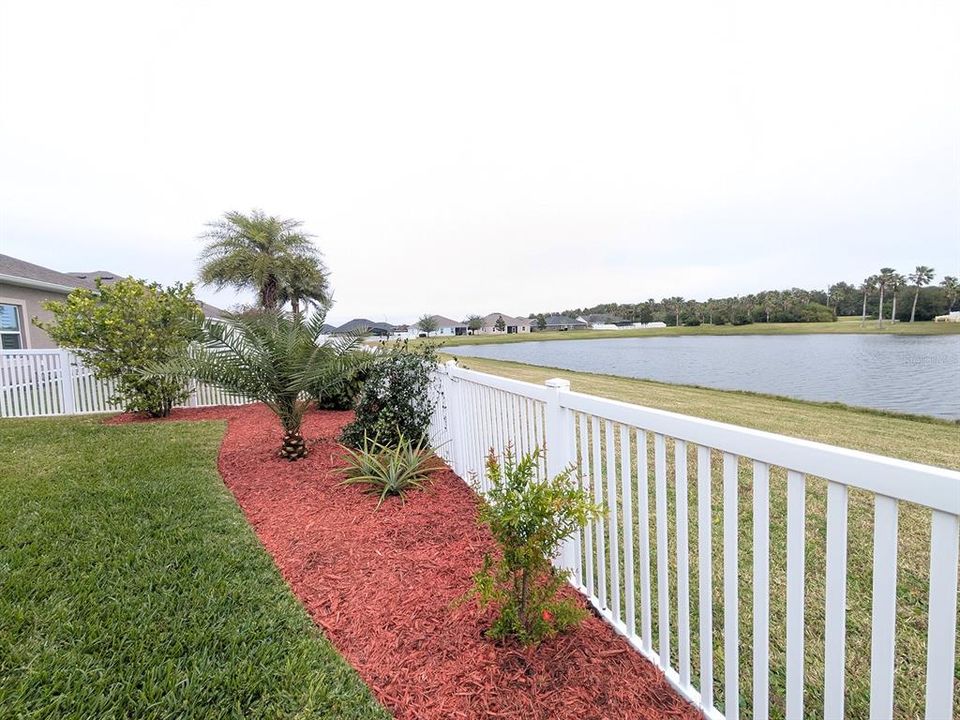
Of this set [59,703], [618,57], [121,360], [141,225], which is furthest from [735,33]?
[141,225]

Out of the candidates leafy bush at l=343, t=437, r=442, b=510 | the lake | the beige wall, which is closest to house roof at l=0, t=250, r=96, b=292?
the beige wall

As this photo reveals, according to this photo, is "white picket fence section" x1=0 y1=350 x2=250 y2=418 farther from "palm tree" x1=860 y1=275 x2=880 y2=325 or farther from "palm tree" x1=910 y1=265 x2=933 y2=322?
"palm tree" x1=910 y1=265 x2=933 y2=322

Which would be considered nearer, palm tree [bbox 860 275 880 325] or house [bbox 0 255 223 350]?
house [bbox 0 255 223 350]

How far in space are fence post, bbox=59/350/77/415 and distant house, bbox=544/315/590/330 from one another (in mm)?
68370

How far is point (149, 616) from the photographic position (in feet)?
7.13

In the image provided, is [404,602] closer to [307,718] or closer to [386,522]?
[307,718]

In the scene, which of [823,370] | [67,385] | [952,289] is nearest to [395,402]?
[67,385]

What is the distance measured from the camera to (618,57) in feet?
25.7

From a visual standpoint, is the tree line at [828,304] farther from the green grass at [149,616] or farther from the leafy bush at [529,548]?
the green grass at [149,616]

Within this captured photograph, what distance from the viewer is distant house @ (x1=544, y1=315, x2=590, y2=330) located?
7506 cm

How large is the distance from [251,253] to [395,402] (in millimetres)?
18840

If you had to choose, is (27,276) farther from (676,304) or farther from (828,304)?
(828,304)

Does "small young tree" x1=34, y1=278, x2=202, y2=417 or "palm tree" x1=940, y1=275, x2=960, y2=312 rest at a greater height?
"palm tree" x1=940, y1=275, x2=960, y2=312

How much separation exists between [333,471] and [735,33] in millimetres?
8570
